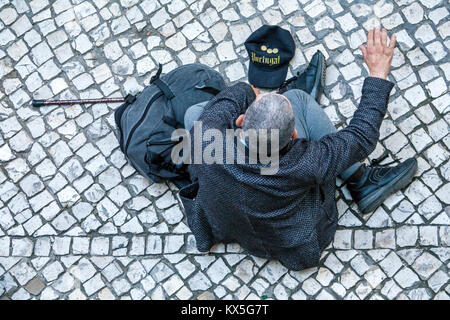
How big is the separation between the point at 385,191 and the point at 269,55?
1627 mm

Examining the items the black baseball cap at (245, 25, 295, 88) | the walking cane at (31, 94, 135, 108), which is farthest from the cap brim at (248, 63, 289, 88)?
the walking cane at (31, 94, 135, 108)

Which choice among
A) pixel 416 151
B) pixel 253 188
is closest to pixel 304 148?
pixel 253 188

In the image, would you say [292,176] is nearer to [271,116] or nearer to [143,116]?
[271,116]

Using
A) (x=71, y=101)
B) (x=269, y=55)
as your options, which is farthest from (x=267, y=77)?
(x=71, y=101)

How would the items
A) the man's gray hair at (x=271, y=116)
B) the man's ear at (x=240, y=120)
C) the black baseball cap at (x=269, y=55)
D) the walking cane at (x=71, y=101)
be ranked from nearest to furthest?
1. the man's gray hair at (x=271, y=116)
2. the man's ear at (x=240, y=120)
3. the black baseball cap at (x=269, y=55)
4. the walking cane at (x=71, y=101)

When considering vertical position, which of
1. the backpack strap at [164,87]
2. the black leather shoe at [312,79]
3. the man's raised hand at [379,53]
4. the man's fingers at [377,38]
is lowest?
the black leather shoe at [312,79]

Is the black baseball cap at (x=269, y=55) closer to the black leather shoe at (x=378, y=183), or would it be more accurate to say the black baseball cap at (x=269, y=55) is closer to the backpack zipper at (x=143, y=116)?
the backpack zipper at (x=143, y=116)

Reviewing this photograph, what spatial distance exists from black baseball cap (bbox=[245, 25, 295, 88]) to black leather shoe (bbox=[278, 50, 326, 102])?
0.14 m

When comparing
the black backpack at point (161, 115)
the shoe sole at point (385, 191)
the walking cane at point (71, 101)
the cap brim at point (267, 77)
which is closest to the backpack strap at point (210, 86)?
the black backpack at point (161, 115)

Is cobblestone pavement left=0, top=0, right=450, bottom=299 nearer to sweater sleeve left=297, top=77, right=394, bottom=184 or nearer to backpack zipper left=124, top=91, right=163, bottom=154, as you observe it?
backpack zipper left=124, top=91, right=163, bottom=154

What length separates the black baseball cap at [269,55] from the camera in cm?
488

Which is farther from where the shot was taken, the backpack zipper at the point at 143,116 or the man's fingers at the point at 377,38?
the backpack zipper at the point at 143,116

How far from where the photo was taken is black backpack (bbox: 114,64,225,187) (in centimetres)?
443

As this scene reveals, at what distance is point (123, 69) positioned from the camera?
512cm
